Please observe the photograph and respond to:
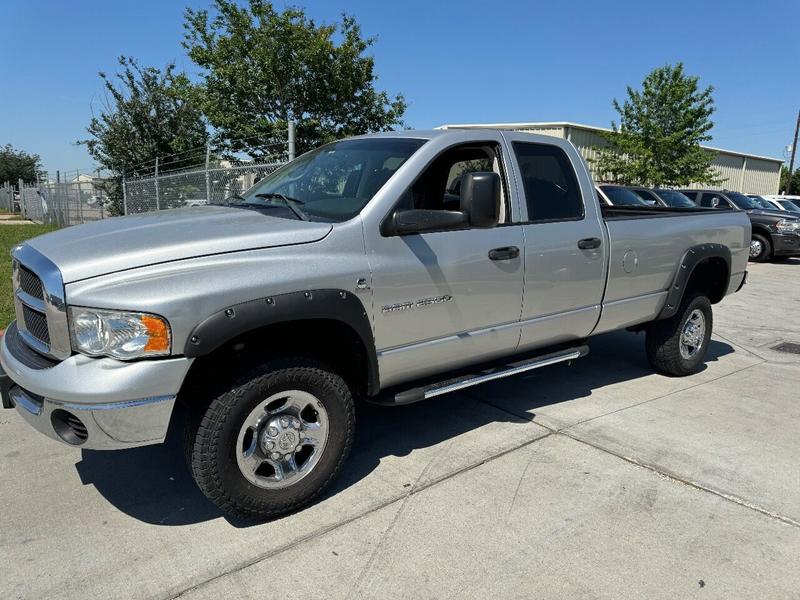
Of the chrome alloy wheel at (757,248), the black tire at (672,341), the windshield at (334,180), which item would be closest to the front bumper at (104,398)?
the windshield at (334,180)

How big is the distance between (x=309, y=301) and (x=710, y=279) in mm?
4399

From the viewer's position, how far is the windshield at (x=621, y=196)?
14.5m

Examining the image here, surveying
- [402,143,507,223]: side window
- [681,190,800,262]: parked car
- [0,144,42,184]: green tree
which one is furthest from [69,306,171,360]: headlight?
[0,144,42,184]: green tree

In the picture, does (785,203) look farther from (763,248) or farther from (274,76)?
(274,76)

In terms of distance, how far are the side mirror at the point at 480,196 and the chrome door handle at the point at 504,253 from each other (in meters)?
0.38

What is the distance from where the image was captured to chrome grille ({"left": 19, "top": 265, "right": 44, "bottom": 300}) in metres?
2.80

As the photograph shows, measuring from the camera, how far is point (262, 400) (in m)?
2.89

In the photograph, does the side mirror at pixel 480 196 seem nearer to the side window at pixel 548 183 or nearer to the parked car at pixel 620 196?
the side window at pixel 548 183

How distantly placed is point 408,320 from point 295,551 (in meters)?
1.30

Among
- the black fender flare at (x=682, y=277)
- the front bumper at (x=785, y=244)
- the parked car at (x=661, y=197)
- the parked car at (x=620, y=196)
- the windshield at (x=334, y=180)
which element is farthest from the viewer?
the parked car at (x=661, y=197)

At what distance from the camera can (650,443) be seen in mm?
4039

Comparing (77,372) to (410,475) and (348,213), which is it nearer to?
(348,213)

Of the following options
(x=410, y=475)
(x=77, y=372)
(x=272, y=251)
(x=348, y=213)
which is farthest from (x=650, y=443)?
(x=77, y=372)

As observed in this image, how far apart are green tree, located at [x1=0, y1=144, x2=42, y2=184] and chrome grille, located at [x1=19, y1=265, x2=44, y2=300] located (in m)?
63.3
